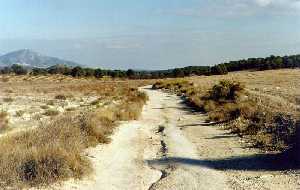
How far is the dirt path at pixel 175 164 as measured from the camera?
16094mm

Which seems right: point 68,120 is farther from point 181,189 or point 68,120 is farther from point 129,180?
point 181,189

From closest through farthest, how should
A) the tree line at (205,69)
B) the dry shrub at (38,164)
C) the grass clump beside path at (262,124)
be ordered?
the dry shrub at (38,164)
the grass clump beside path at (262,124)
the tree line at (205,69)

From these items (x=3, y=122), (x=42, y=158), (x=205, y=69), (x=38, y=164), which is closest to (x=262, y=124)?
(x=3, y=122)

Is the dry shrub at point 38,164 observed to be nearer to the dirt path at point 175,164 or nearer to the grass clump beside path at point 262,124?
the dirt path at point 175,164

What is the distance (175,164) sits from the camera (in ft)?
62.3

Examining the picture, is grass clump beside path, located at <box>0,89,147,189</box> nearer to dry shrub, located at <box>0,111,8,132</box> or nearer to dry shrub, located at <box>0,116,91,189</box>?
dry shrub, located at <box>0,116,91,189</box>

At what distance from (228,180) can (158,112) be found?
24581 mm

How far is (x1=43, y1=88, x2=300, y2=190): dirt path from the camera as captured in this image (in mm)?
16094

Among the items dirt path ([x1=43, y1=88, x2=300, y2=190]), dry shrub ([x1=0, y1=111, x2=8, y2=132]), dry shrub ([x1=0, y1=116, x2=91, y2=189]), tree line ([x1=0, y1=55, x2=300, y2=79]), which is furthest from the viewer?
tree line ([x1=0, y1=55, x2=300, y2=79])

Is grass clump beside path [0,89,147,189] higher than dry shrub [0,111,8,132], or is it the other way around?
grass clump beside path [0,89,147,189]

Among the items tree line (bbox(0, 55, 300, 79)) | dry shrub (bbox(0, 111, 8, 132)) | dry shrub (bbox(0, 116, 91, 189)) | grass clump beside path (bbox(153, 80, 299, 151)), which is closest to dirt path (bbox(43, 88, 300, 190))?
dry shrub (bbox(0, 116, 91, 189))

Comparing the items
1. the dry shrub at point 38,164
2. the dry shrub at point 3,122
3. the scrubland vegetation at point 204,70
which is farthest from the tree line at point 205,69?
the dry shrub at point 38,164

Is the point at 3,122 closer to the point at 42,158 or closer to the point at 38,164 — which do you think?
the point at 42,158

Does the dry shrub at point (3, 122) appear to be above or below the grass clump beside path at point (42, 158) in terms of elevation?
below
